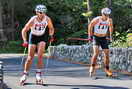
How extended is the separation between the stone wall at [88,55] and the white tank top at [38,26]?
12.9 ft

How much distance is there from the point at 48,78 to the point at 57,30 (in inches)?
849

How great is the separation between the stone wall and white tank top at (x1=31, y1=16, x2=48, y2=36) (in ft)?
12.9

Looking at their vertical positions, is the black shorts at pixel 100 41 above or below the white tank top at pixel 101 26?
below

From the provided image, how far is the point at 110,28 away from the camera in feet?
37.3

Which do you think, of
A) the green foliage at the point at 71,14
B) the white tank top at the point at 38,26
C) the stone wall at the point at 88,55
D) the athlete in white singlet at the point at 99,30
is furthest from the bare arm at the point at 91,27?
Result: the green foliage at the point at 71,14

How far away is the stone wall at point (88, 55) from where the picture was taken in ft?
43.8

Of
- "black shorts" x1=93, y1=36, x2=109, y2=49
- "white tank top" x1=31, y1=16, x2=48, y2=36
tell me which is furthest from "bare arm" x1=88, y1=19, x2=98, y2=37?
"white tank top" x1=31, y1=16, x2=48, y2=36

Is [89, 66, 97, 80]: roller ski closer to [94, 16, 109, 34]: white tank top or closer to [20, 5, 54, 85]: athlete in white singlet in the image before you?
[94, 16, 109, 34]: white tank top

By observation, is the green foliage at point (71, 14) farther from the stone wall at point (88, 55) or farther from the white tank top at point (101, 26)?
the white tank top at point (101, 26)

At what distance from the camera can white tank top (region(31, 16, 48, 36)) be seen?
32.5 feet

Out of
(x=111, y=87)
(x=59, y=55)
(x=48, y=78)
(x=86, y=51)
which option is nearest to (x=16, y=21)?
(x=59, y=55)

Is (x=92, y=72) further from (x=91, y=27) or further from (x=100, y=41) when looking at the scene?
(x=91, y=27)

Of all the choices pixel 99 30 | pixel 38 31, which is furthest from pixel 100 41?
pixel 38 31

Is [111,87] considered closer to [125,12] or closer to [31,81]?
[31,81]
